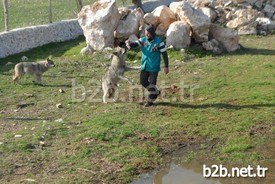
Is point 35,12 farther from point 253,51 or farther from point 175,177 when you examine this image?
point 175,177

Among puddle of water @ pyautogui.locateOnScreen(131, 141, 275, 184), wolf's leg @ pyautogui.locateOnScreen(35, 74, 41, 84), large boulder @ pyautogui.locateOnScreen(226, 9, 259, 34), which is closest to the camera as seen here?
puddle of water @ pyautogui.locateOnScreen(131, 141, 275, 184)

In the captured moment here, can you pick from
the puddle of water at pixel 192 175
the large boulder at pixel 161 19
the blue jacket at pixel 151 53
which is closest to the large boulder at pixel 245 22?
the large boulder at pixel 161 19

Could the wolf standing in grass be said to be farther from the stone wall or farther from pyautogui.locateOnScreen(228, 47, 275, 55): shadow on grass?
the stone wall

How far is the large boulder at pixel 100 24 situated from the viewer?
1870cm

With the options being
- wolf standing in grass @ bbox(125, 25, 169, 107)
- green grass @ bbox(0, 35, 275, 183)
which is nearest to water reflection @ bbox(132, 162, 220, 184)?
green grass @ bbox(0, 35, 275, 183)

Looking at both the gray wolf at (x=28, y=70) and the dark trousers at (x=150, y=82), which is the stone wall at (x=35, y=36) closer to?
the gray wolf at (x=28, y=70)

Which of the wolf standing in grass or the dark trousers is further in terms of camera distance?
the dark trousers

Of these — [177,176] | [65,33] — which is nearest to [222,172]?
[177,176]

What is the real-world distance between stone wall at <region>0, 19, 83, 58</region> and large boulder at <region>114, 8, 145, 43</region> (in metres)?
3.56

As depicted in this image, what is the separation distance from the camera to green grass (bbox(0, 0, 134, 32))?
987 inches

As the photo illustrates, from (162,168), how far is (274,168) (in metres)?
1.91

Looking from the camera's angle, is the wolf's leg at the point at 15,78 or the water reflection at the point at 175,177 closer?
the water reflection at the point at 175,177

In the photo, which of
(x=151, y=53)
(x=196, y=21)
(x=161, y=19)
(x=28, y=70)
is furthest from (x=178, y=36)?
(x=151, y=53)

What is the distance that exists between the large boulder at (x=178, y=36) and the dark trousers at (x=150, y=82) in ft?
18.6
